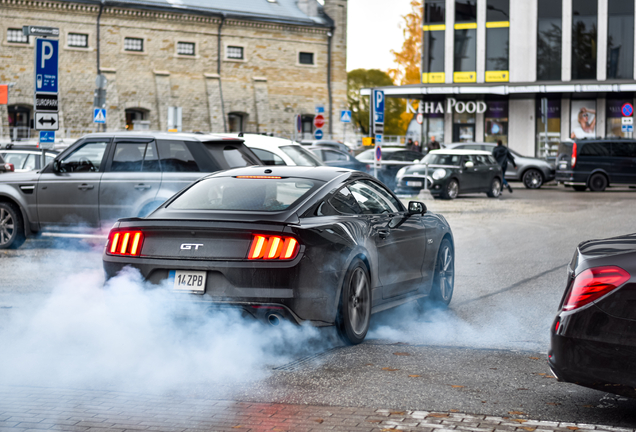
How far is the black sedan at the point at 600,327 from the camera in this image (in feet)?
14.4

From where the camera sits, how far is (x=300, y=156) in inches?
587

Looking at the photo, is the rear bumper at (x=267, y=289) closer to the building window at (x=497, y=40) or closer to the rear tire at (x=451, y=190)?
the rear tire at (x=451, y=190)

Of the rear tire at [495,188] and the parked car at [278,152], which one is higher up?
the parked car at [278,152]

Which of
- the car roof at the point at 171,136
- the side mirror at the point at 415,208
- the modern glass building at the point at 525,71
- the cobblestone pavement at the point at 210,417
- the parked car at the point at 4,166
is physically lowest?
the cobblestone pavement at the point at 210,417

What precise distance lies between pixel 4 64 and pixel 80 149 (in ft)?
134

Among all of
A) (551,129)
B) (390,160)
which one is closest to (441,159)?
(390,160)

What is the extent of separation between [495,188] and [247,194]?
859 inches

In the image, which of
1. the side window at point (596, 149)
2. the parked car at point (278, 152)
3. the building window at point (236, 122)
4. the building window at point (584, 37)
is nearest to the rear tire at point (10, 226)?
the parked car at point (278, 152)

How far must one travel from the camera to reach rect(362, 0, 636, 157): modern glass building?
45438mm

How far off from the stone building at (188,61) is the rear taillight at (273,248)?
152 ft

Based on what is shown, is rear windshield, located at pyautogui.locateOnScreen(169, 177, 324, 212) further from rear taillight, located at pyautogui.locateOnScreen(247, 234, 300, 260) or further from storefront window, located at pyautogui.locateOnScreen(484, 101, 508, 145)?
storefront window, located at pyautogui.locateOnScreen(484, 101, 508, 145)

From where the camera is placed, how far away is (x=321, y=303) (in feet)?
20.5

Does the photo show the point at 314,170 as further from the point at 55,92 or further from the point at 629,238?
the point at 55,92

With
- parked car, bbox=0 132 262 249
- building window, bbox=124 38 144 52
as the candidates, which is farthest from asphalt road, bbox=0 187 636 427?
building window, bbox=124 38 144 52
